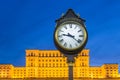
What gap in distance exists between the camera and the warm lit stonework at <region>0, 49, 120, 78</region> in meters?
145

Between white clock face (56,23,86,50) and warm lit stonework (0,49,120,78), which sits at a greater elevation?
warm lit stonework (0,49,120,78)

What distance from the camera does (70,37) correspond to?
8195mm

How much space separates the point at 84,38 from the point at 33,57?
13986 cm

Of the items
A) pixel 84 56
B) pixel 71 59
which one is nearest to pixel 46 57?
pixel 84 56

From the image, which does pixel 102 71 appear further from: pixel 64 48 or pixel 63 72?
pixel 64 48

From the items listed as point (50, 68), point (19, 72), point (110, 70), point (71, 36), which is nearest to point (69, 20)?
point (71, 36)

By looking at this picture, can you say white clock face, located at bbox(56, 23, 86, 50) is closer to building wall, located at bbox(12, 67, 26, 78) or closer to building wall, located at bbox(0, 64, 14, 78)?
building wall, located at bbox(12, 67, 26, 78)

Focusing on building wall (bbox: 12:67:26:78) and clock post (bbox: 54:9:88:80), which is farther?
building wall (bbox: 12:67:26:78)

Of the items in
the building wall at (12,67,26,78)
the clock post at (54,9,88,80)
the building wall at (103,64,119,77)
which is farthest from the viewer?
the building wall at (12,67,26,78)

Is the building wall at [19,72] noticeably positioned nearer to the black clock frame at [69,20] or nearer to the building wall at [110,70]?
the building wall at [110,70]

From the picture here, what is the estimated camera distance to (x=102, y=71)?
147m

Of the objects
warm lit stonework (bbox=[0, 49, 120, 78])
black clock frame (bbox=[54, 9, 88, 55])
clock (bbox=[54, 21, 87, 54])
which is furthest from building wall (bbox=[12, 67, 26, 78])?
clock (bbox=[54, 21, 87, 54])

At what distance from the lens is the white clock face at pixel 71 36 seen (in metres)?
8.16

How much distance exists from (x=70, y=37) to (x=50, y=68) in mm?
140863
